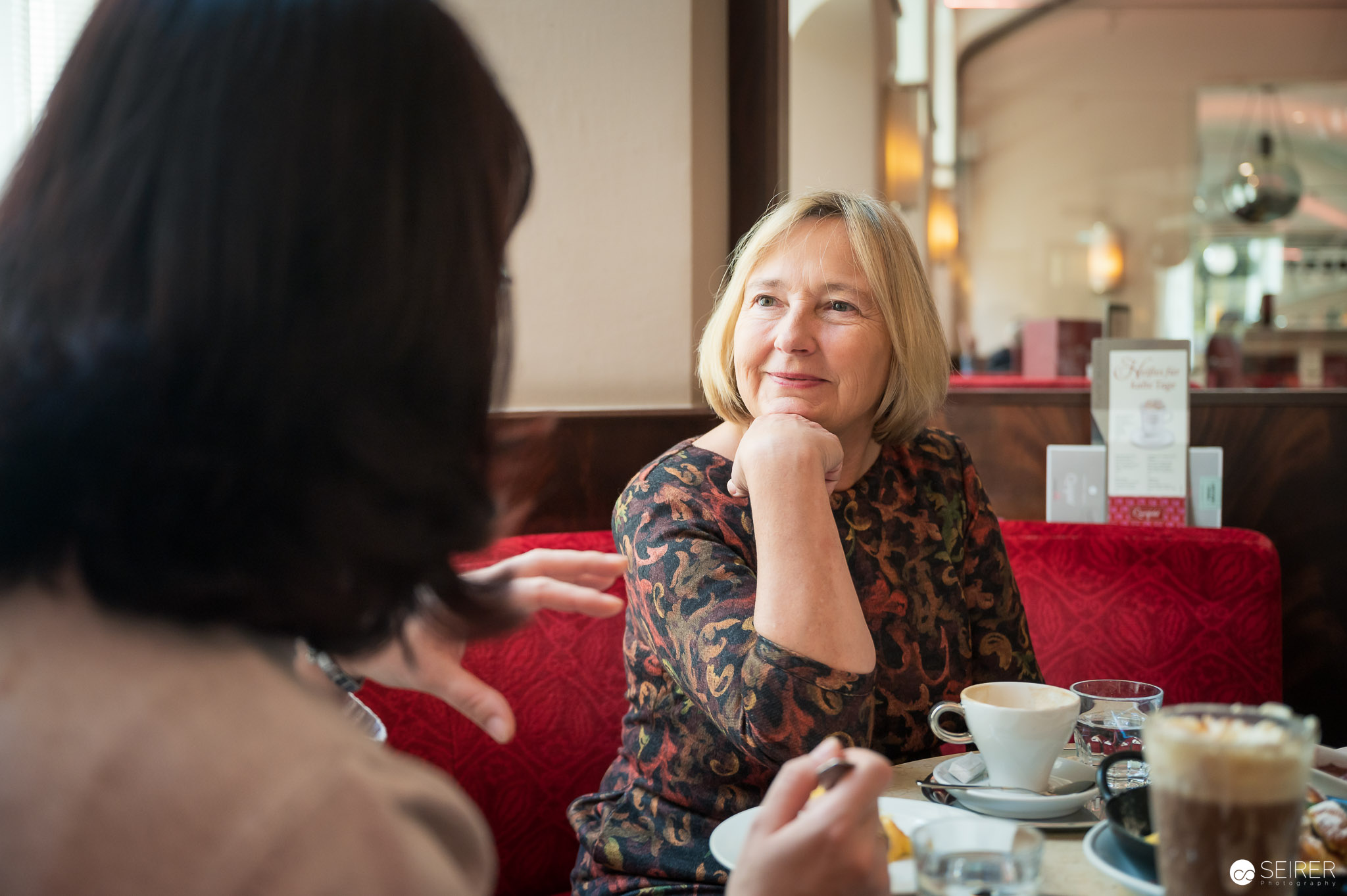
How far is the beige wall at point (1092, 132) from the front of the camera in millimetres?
9086

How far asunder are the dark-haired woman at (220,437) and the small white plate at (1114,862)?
18.8 inches

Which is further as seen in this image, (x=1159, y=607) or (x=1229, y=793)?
(x=1159, y=607)

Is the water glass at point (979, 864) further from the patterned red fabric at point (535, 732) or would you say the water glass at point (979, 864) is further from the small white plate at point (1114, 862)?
the patterned red fabric at point (535, 732)

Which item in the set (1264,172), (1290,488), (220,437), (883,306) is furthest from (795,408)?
(1264,172)

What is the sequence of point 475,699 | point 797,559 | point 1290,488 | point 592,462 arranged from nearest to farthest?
1. point 475,699
2. point 797,559
3. point 592,462
4. point 1290,488

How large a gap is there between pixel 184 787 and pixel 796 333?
1.15m

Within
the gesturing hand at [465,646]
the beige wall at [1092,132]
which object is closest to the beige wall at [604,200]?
the gesturing hand at [465,646]

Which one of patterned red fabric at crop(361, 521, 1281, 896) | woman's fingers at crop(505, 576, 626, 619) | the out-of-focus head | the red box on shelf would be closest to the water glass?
woman's fingers at crop(505, 576, 626, 619)

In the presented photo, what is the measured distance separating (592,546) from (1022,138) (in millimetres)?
9080

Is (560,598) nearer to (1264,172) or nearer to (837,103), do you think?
(837,103)

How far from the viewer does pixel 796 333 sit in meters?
1.50

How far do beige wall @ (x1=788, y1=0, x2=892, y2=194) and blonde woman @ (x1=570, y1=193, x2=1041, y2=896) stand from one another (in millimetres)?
3202

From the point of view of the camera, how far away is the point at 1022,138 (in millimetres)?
9617

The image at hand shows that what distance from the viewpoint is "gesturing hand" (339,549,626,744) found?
2.83 feet
